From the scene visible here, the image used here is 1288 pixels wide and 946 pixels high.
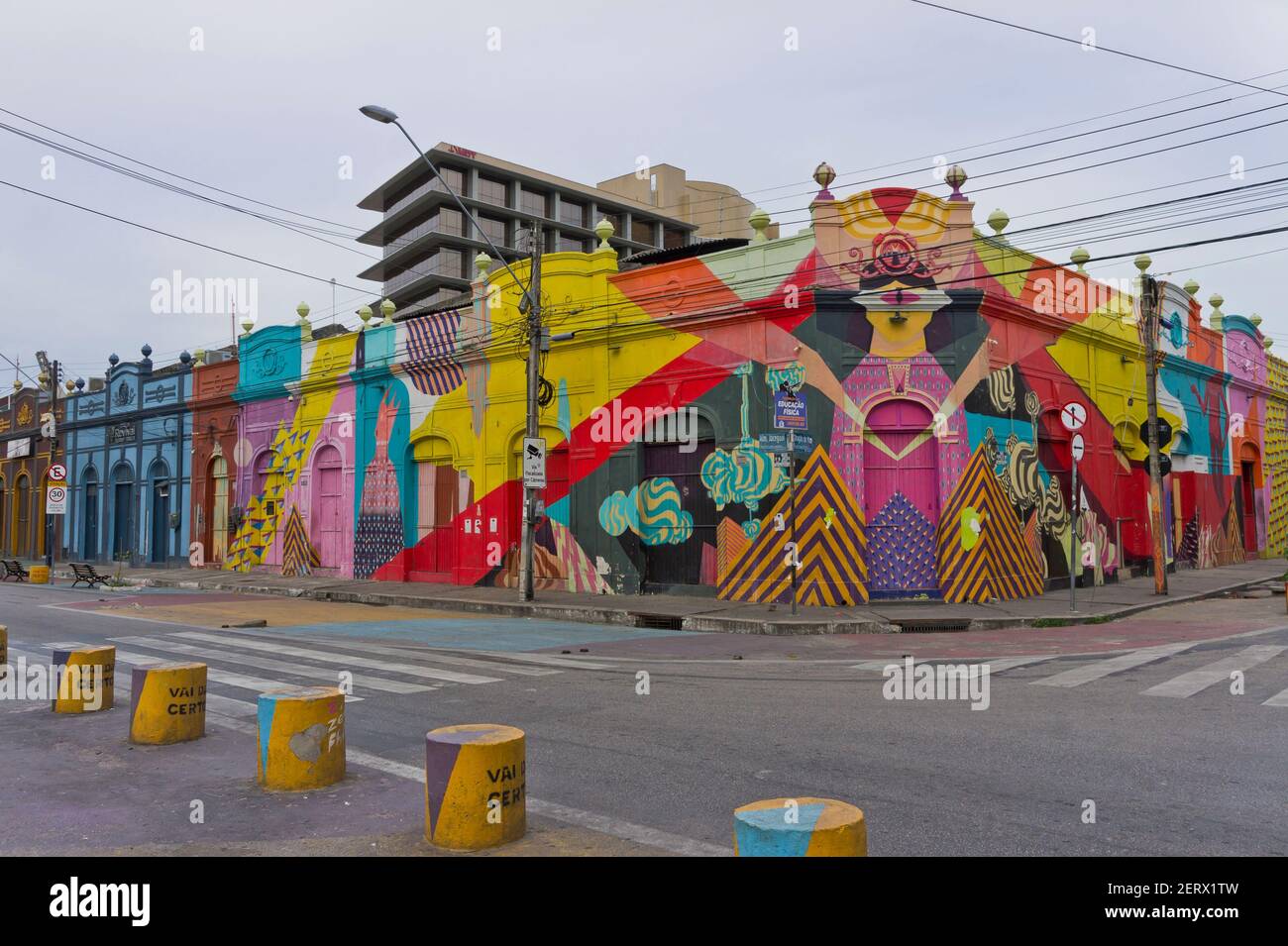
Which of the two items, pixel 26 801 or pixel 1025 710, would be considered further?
pixel 1025 710

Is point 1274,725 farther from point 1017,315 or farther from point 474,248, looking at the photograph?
point 474,248

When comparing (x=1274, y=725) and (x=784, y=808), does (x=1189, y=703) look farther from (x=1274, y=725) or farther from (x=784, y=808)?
(x=784, y=808)

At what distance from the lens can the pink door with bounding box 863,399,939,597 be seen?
18.5m

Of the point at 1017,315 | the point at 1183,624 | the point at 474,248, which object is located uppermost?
the point at 474,248

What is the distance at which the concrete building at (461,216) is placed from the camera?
57.3m

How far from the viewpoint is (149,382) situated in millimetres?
37281

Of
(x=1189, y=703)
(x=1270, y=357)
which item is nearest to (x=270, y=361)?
(x=1189, y=703)

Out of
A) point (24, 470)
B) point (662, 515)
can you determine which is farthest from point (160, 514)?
point (662, 515)

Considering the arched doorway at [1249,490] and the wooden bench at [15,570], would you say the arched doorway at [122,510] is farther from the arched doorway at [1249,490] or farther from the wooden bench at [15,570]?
the arched doorway at [1249,490]

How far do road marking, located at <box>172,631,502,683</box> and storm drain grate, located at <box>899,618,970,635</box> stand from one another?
799 centimetres
